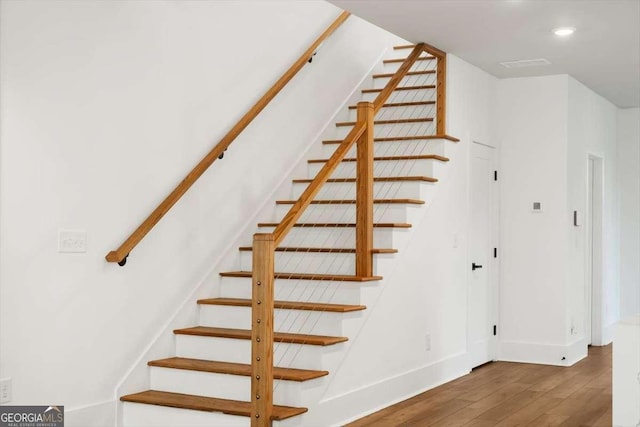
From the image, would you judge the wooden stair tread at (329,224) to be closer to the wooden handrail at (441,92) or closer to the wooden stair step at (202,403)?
the wooden handrail at (441,92)

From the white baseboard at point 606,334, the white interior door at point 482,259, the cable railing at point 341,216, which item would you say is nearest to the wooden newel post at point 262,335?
→ the cable railing at point 341,216

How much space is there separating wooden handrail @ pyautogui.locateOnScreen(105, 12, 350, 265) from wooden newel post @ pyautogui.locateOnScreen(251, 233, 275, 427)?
920 millimetres

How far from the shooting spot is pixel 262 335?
4203mm

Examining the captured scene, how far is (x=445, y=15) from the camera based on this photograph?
546cm

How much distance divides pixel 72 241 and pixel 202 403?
1178 millimetres

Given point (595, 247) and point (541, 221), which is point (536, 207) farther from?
point (595, 247)

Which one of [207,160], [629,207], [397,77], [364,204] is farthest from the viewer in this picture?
[629,207]

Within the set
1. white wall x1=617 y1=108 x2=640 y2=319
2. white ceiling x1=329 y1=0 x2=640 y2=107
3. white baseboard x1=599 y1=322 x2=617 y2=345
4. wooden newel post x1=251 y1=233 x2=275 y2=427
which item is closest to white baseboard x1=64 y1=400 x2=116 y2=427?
wooden newel post x1=251 y1=233 x2=275 y2=427

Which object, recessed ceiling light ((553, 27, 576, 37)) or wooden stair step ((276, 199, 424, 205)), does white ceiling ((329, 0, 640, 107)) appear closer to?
recessed ceiling light ((553, 27, 576, 37))

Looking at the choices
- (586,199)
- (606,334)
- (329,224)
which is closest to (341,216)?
(329,224)

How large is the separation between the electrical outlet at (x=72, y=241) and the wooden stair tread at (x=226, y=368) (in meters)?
0.91

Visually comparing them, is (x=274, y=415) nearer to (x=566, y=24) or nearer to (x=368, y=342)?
(x=368, y=342)

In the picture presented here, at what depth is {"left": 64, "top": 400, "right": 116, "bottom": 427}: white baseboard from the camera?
445 centimetres

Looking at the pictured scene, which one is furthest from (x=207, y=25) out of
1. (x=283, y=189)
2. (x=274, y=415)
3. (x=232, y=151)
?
(x=274, y=415)
